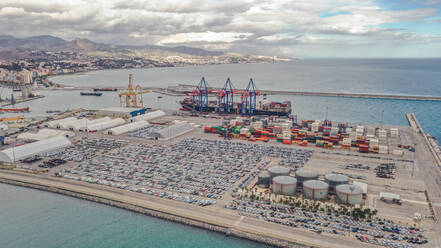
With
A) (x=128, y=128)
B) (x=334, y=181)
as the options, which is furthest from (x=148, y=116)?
(x=334, y=181)

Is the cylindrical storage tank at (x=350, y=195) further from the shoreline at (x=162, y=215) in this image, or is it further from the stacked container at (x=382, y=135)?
the stacked container at (x=382, y=135)

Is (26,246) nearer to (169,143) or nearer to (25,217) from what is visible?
(25,217)

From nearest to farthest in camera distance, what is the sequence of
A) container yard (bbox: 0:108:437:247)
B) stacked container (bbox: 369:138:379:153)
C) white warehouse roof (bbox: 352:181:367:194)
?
1. container yard (bbox: 0:108:437:247)
2. white warehouse roof (bbox: 352:181:367:194)
3. stacked container (bbox: 369:138:379:153)

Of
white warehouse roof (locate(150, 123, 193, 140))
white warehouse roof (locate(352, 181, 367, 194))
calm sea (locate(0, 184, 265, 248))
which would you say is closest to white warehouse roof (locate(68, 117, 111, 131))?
white warehouse roof (locate(150, 123, 193, 140))

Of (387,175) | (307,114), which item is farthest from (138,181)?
(307,114)

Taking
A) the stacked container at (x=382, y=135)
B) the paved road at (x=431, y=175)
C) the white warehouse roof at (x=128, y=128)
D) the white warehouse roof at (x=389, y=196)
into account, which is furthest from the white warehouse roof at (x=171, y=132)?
the paved road at (x=431, y=175)

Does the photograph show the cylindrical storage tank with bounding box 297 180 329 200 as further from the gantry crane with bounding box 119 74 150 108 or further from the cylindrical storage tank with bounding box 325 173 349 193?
the gantry crane with bounding box 119 74 150 108

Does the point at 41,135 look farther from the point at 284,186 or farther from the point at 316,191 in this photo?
the point at 316,191
